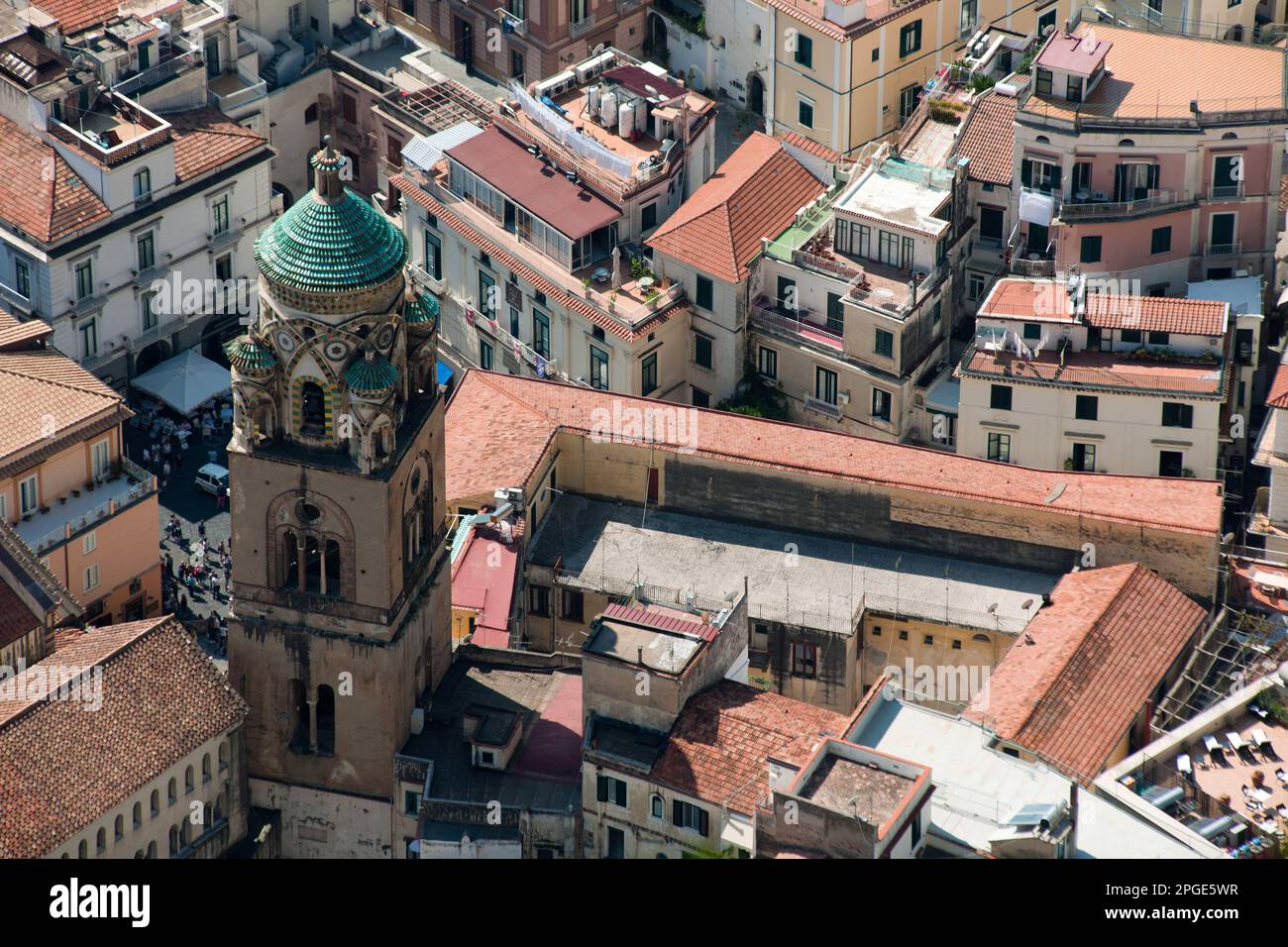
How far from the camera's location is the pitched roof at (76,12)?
185000mm

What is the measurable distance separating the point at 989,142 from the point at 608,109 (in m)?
20.4

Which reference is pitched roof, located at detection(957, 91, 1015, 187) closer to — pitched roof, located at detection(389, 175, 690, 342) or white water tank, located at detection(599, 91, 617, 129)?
pitched roof, located at detection(389, 175, 690, 342)

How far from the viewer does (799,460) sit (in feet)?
527

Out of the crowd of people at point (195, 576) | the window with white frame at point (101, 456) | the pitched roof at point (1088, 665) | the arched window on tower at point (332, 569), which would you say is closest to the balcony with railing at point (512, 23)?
the crowd of people at point (195, 576)

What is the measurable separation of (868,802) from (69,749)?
32.5m

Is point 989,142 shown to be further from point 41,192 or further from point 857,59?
point 41,192

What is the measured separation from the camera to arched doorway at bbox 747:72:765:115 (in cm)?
19575

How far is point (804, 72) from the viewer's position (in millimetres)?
188500

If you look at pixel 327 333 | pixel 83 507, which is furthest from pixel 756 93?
pixel 327 333

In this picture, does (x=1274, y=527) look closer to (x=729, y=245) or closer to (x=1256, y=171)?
(x=1256, y=171)

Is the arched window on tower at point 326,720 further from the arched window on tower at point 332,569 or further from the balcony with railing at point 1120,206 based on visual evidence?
the balcony with railing at point 1120,206

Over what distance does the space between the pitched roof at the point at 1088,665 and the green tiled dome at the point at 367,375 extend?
29.6 meters

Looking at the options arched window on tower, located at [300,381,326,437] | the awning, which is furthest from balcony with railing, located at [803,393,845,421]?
arched window on tower, located at [300,381,326,437]

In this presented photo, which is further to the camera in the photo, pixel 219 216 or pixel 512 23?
pixel 512 23
